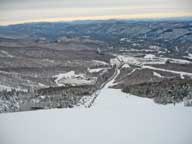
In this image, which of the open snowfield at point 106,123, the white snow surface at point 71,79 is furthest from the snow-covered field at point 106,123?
the white snow surface at point 71,79

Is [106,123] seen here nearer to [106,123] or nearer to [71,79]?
[106,123]

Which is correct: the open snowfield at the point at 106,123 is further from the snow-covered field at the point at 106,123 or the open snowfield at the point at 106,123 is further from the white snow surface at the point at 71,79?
the white snow surface at the point at 71,79

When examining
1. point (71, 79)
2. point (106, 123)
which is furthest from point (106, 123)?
point (71, 79)

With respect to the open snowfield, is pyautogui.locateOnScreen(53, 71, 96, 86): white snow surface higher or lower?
higher

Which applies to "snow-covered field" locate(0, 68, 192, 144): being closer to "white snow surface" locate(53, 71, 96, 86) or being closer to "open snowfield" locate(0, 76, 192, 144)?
"open snowfield" locate(0, 76, 192, 144)

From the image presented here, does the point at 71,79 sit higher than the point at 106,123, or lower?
higher

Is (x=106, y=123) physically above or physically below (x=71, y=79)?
below

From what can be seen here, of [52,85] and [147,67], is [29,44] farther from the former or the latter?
[147,67]

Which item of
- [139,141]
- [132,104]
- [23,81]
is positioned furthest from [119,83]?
[23,81]

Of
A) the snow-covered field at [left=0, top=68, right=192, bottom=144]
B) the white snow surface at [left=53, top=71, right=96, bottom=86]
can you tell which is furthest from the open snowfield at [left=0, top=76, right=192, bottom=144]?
the white snow surface at [left=53, top=71, right=96, bottom=86]
